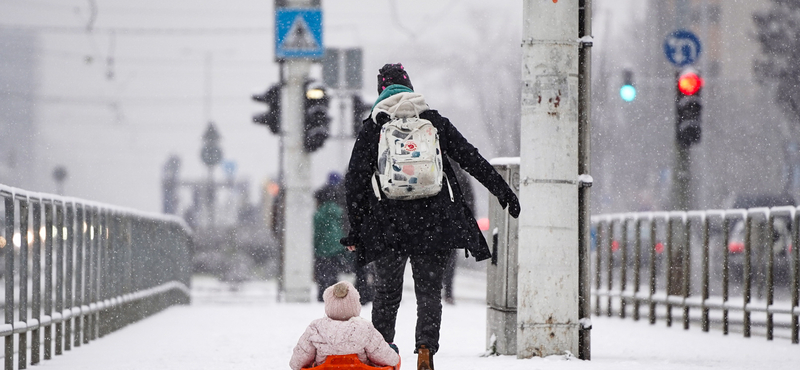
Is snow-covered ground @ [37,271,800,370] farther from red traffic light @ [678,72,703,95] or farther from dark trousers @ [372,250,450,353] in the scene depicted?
red traffic light @ [678,72,703,95]

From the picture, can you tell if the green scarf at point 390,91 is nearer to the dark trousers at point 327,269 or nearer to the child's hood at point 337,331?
the child's hood at point 337,331

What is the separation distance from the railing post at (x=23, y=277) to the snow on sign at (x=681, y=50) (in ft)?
30.1

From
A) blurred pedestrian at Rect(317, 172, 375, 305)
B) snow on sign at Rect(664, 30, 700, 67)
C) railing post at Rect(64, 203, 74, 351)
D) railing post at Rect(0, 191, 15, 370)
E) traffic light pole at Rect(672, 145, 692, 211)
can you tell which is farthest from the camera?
snow on sign at Rect(664, 30, 700, 67)

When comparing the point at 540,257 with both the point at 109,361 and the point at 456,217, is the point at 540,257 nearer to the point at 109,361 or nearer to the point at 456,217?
the point at 456,217

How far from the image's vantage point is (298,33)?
1558cm

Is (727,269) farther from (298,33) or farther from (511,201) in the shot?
(298,33)

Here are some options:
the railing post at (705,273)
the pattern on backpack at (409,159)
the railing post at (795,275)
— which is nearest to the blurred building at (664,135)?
the railing post at (705,273)

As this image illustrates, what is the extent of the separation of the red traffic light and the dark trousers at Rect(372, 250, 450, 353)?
8210 millimetres

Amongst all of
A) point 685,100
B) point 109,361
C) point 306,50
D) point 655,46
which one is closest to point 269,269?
point 306,50

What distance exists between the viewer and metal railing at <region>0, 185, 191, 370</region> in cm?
646

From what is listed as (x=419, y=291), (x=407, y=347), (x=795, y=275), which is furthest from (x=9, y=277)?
(x=795, y=275)

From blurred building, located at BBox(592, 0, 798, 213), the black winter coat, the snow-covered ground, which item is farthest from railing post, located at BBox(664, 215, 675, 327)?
blurred building, located at BBox(592, 0, 798, 213)

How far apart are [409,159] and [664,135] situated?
4584 centimetres

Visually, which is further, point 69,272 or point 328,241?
point 328,241
